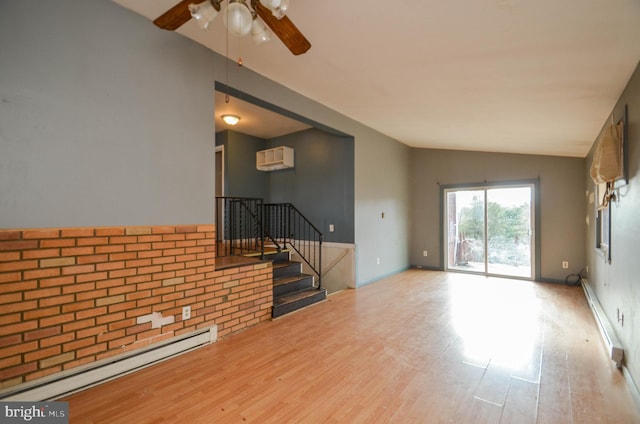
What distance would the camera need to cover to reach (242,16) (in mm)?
1748

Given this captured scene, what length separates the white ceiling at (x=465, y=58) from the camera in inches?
74.6

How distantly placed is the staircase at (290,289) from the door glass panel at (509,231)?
412cm

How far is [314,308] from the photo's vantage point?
13.2ft

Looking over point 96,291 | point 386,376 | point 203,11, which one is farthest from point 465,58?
point 96,291

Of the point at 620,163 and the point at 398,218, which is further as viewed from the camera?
the point at 398,218

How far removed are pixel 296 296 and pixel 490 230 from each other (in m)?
4.61

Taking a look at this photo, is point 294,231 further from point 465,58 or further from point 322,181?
point 465,58

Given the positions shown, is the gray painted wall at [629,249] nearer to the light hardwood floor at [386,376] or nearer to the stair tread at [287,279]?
the light hardwood floor at [386,376]

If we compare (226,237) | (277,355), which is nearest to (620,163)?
(277,355)

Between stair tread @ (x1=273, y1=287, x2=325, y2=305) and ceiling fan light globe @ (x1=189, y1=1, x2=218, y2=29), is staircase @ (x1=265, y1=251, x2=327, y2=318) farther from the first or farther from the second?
ceiling fan light globe @ (x1=189, y1=1, x2=218, y2=29)

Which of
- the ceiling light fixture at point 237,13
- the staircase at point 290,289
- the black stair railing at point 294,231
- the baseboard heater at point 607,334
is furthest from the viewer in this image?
Answer: the black stair railing at point 294,231

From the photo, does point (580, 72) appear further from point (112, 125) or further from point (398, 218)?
point (398, 218)

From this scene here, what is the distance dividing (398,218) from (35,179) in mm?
5954

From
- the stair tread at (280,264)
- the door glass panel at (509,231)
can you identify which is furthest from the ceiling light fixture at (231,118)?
the door glass panel at (509,231)
